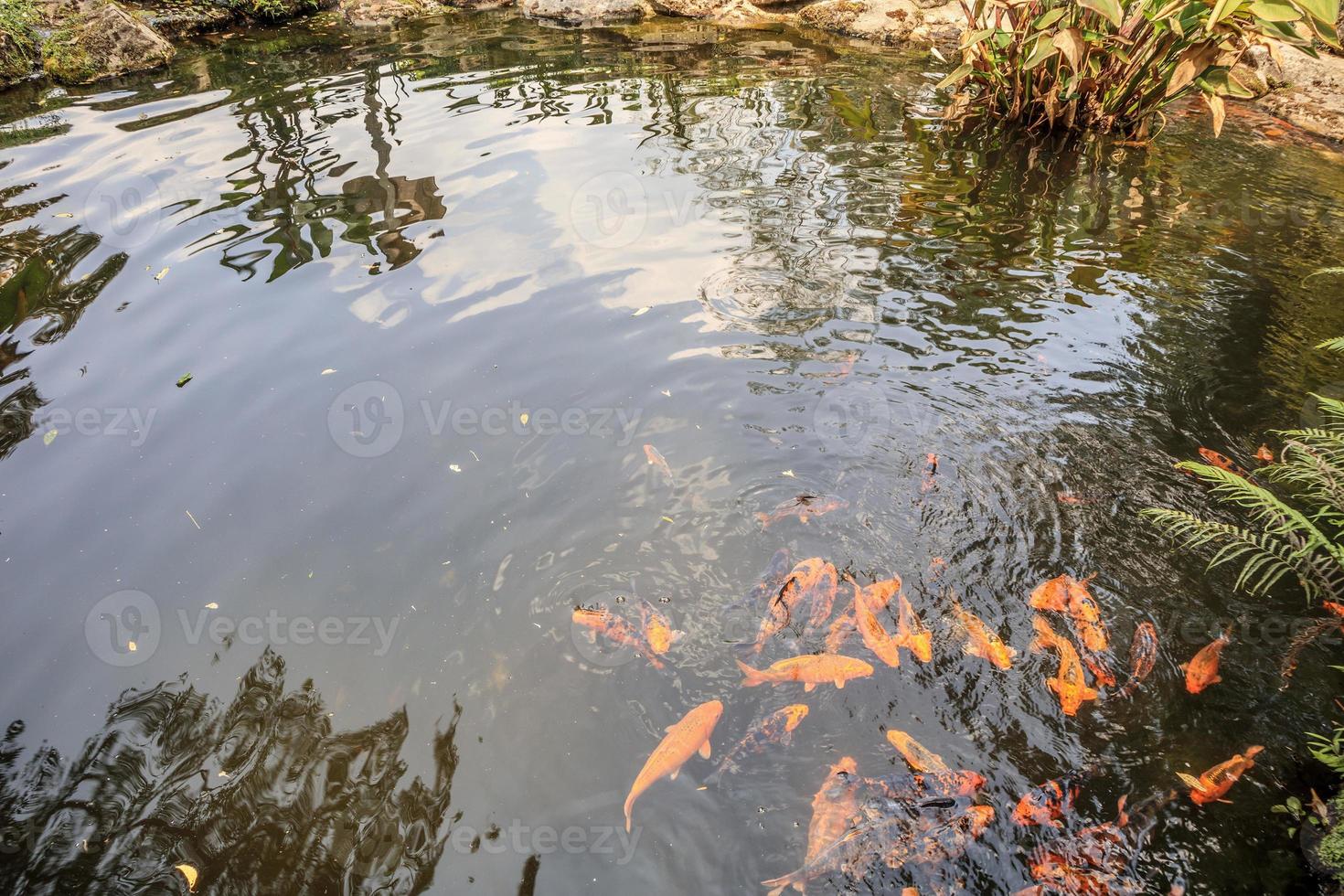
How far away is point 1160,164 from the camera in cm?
752

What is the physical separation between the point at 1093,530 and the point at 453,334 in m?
4.01

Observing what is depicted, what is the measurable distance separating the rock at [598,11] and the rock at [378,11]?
2.69 meters

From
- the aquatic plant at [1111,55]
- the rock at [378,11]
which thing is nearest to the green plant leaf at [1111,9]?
the aquatic plant at [1111,55]

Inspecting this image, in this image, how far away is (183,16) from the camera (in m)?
12.7

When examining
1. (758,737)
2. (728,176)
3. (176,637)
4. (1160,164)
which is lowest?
(758,737)

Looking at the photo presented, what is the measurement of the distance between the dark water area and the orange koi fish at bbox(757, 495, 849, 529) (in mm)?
95

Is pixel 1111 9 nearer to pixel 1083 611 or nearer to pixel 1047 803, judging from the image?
pixel 1083 611

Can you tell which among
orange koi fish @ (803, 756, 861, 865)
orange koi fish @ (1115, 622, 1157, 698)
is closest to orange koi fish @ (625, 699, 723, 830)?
orange koi fish @ (803, 756, 861, 865)

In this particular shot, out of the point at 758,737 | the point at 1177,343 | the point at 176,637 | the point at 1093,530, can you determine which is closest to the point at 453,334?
the point at 176,637

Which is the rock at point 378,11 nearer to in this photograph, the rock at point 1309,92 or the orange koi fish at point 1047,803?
the rock at point 1309,92

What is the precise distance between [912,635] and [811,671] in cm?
47

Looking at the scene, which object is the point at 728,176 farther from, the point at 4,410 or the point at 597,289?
the point at 4,410

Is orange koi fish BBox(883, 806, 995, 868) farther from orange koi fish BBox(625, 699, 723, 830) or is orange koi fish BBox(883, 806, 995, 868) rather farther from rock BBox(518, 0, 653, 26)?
Answer: rock BBox(518, 0, 653, 26)

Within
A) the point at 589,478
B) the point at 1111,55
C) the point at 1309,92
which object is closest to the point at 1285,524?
the point at 589,478
